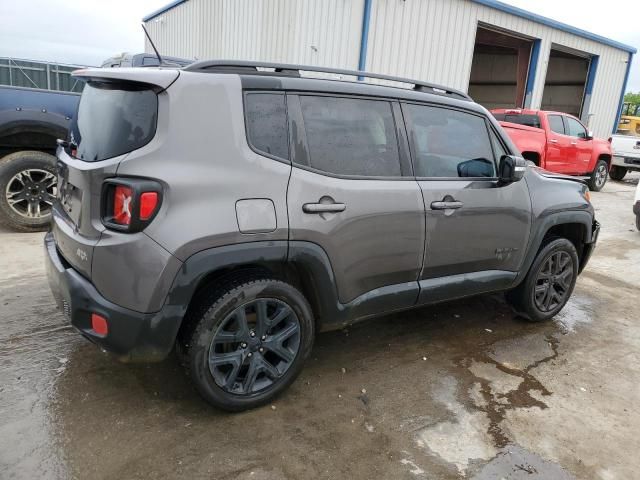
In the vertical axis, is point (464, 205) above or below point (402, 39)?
below

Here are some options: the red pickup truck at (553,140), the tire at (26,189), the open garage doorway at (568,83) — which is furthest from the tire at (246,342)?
the open garage doorway at (568,83)

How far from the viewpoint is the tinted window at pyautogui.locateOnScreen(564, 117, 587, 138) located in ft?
39.0

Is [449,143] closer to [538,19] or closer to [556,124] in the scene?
[556,124]

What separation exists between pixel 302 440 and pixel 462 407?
981mm

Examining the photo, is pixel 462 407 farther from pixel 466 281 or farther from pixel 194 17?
pixel 194 17

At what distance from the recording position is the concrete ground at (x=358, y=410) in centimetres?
238

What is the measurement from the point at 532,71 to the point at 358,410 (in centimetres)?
1535

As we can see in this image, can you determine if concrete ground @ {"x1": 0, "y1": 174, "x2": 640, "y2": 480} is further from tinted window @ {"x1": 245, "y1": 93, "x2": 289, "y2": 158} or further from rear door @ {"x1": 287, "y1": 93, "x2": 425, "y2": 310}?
tinted window @ {"x1": 245, "y1": 93, "x2": 289, "y2": 158}

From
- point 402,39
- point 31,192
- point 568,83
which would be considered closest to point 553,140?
point 402,39

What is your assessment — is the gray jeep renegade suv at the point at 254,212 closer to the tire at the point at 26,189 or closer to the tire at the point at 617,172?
the tire at the point at 26,189

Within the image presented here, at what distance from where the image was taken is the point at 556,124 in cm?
1155

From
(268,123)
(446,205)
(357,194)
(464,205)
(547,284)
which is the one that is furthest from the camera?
(547,284)

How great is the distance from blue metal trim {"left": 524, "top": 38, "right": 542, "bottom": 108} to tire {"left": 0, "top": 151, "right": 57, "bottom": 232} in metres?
14.3

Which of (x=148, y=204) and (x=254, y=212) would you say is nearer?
(x=148, y=204)
